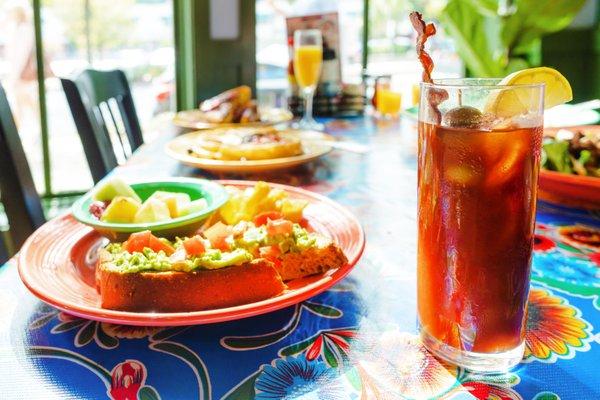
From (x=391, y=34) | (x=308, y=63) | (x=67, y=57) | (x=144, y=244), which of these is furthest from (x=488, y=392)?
(x=391, y=34)

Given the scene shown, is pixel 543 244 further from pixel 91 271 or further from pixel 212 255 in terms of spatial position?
pixel 91 271

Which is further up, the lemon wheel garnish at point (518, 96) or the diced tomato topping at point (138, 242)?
the lemon wheel garnish at point (518, 96)

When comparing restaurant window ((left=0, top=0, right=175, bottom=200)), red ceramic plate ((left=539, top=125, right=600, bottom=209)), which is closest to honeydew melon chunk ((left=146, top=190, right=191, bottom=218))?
red ceramic plate ((left=539, top=125, right=600, bottom=209))

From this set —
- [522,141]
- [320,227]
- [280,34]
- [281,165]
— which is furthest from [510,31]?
[522,141]

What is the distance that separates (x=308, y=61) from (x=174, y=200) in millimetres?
1385

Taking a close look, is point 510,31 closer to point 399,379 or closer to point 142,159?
point 142,159

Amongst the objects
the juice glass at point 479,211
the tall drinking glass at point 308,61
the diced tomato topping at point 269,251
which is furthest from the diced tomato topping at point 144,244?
the tall drinking glass at point 308,61

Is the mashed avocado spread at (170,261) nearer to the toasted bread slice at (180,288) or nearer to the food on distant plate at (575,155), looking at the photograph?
the toasted bread slice at (180,288)

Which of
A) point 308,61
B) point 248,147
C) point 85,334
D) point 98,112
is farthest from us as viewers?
point 308,61

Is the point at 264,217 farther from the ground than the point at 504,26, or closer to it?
closer to it

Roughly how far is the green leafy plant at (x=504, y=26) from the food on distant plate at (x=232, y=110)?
1.81m

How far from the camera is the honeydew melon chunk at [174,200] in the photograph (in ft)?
2.56

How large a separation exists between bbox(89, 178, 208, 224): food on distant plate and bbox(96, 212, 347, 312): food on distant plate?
9cm

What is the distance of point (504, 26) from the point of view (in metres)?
3.21
